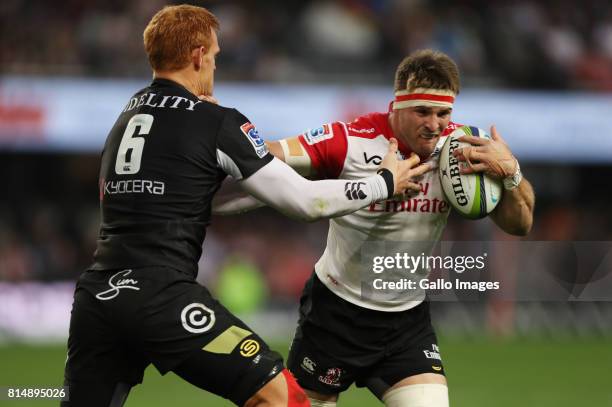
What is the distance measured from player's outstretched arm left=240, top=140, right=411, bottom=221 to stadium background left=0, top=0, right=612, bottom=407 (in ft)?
34.7

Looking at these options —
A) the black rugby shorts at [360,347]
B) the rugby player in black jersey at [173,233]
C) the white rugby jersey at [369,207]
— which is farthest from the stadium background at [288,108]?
the rugby player in black jersey at [173,233]

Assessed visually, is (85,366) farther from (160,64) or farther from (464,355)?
(464,355)

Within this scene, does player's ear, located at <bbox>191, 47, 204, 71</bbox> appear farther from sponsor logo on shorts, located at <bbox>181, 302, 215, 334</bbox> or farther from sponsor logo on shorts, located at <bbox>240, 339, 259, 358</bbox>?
sponsor logo on shorts, located at <bbox>240, 339, 259, 358</bbox>

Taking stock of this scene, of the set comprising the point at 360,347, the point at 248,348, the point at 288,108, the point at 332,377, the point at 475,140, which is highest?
the point at 475,140

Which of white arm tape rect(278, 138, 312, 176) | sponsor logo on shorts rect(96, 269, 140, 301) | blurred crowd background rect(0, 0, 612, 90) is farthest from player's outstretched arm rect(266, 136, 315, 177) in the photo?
blurred crowd background rect(0, 0, 612, 90)

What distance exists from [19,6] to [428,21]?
7.05 m

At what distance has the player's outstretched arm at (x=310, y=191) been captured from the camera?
4.74 m

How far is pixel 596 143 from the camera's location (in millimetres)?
19375

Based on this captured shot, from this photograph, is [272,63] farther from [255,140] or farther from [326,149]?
[255,140]

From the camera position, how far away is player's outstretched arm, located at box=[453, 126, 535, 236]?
18.2ft

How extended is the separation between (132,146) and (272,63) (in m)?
13.8

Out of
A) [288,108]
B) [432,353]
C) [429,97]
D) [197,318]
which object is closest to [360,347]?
[432,353]

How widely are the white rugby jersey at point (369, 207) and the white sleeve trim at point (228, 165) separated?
105 centimetres

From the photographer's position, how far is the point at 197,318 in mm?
4570
